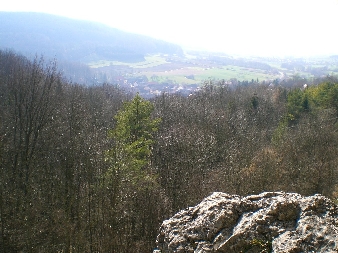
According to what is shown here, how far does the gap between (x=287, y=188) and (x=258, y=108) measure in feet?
75.8

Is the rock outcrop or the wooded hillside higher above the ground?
the rock outcrop

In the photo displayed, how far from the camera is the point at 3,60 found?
68812 mm

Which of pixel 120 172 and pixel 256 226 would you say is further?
pixel 120 172

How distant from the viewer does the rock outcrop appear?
4770mm

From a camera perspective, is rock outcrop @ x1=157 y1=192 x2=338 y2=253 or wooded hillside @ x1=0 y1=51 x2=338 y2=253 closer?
rock outcrop @ x1=157 y1=192 x2=338 y2=253

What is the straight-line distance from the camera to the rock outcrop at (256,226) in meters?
4.77

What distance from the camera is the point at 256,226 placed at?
17.4 ft

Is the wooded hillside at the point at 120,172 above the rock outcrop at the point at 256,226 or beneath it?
beneath

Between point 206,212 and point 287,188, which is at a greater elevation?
point 206,212

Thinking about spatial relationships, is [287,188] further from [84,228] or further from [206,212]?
[206,212]

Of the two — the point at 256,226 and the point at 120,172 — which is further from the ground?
the point at 256,226

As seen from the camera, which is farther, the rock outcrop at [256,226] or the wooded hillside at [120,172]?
→ the wooded hillside at [120,172]

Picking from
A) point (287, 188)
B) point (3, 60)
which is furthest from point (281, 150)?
point (3, 60)

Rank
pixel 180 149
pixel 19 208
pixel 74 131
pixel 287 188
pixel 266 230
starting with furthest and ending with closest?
pixel 180 149 < pixel 74 131 < pixel 287 188 < pixel 19 208 < pixel 266 230
